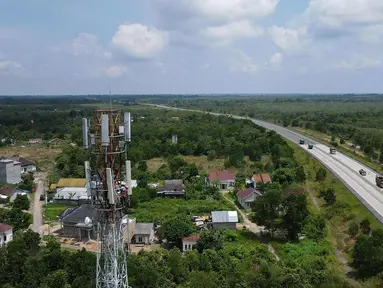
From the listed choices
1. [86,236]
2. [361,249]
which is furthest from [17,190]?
Answer: [361,249]

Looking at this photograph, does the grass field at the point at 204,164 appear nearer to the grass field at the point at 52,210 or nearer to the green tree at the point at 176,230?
the grass field at the point at 52,210

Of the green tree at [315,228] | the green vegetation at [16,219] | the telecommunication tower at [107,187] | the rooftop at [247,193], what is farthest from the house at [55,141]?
the telecommunication tower at [107,187]

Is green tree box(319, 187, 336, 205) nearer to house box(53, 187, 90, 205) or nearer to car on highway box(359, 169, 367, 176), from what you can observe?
car on highway box(359, 169, 367, 176)

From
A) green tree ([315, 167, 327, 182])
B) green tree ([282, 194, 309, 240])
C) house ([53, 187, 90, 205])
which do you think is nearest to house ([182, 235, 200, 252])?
green tree ([282, 194, 309, 240])

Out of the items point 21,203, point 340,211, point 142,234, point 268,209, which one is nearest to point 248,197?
point 268,209

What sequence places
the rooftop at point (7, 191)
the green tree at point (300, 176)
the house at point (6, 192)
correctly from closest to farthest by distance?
the house at point (6, 192) → the rooftop at point (7, 191) → the green tree at point (300, 176)

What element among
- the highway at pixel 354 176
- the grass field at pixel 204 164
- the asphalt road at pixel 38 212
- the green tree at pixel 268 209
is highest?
Answer: the green tree at pixel 268 209

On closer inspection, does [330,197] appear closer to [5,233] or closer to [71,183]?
[71,183]
